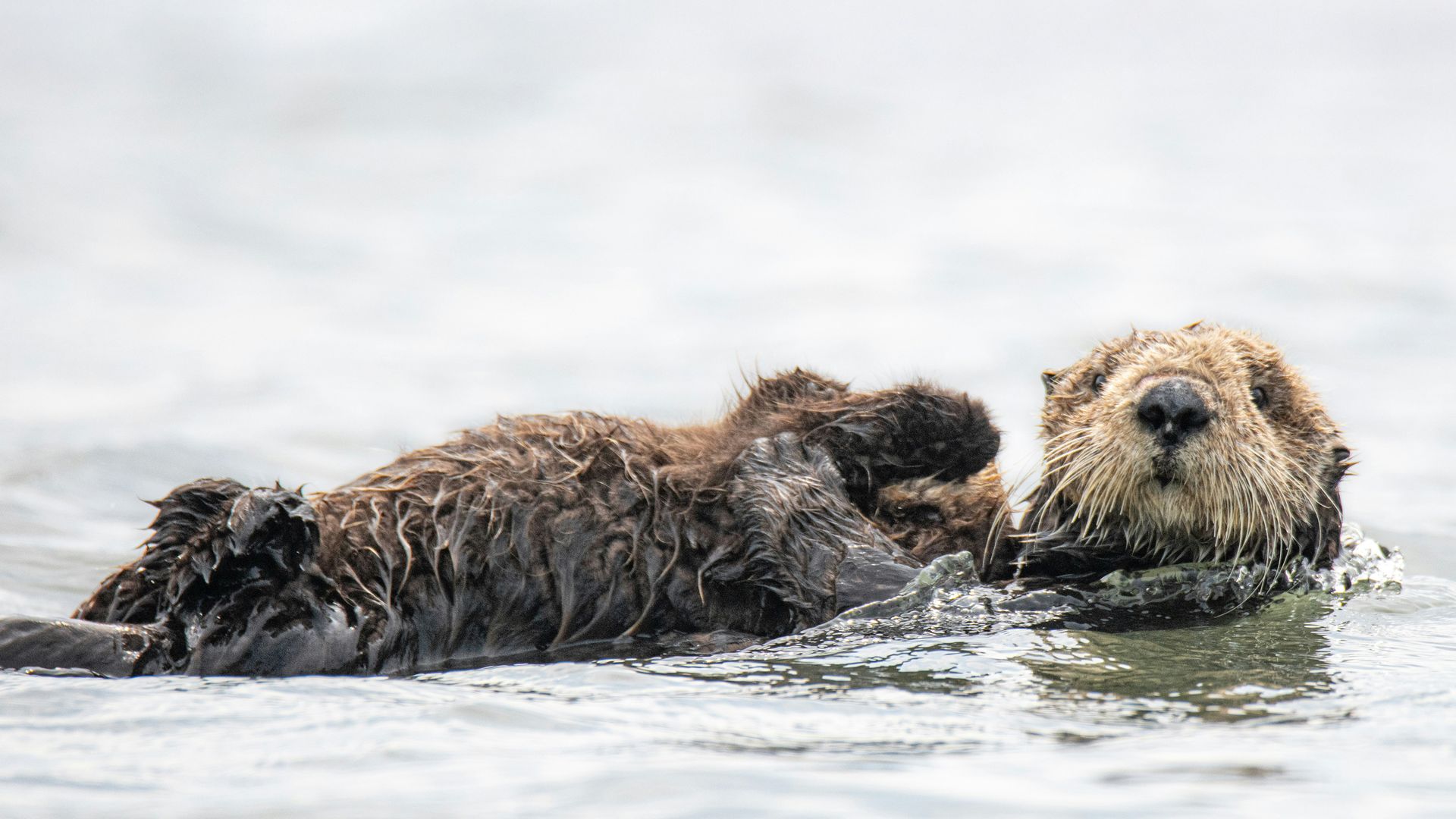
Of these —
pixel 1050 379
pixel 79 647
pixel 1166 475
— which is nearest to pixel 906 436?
pixel 1050 379

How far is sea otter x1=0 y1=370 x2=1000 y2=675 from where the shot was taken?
3.92 meters

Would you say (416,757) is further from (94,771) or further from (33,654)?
(33,654)

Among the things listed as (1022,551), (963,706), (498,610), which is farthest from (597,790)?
(1022,551)

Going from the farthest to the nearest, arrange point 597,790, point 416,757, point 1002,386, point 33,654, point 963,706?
1. point 1002,386
2. point 33,654
3. point 963,706
4. point 416,757
5. point 597,790

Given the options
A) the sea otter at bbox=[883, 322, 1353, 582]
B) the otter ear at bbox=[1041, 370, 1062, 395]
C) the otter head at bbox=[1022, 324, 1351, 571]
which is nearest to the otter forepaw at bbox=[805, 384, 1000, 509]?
the sea otter at bbox=[883, 322, 1353, 582]

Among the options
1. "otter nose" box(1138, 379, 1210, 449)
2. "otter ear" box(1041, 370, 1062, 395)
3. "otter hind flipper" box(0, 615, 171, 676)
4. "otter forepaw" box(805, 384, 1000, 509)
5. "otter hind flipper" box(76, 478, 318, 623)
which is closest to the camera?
"otter hind flipper" box(0, 615, 171, 676)

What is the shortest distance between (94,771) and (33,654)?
3.08 ft

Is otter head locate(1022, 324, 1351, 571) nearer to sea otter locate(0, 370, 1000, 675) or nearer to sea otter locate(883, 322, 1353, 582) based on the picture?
sea otter locate(883, 322, 1353, 582)

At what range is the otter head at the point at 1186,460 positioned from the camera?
4387mm

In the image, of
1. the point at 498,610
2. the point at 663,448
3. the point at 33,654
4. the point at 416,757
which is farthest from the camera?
the point at 663,448

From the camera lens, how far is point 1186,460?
14.3ft

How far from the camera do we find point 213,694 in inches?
139

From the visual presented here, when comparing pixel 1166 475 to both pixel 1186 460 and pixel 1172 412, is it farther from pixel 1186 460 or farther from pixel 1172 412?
pixel 1172 412

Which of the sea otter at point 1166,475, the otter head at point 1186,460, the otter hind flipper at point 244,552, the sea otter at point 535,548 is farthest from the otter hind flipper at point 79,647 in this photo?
the otter head at point 1186,460
